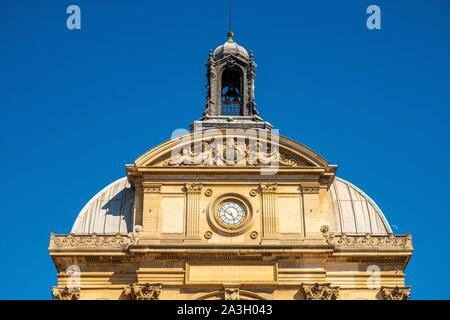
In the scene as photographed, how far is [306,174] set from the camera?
4522cm

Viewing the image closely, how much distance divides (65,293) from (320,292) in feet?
41.1

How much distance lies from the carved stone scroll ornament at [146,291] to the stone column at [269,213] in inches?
230

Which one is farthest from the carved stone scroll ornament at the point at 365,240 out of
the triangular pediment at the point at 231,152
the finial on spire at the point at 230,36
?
the finial on spire at the point at 230,36

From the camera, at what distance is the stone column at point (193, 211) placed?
43750 mm

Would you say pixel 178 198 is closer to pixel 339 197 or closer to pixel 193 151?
pixel 193 151

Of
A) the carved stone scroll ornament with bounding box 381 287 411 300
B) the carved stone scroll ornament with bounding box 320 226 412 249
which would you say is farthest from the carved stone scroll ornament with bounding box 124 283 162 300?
the carved stone scroll ornament with bounding box 381 287 411 300

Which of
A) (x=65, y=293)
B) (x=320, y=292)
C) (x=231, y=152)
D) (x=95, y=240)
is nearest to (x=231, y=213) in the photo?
(x=231, y=152)

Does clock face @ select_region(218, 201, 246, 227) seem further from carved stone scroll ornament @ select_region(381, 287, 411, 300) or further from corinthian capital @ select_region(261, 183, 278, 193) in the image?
carved stone scroll ornament @ select_region(381, 287, 411, 300)

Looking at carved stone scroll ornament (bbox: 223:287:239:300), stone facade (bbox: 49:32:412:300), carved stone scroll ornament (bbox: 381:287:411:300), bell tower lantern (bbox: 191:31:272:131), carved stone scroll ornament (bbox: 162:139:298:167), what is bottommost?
carved stone scroll ornament (bbox: 223:287:239:300)

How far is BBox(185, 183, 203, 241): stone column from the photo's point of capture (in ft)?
144

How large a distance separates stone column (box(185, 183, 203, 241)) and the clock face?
1.24 m

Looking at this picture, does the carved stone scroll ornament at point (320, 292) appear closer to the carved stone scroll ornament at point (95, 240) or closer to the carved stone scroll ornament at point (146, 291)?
the carved stone scroll ornament at point (146, 291)
